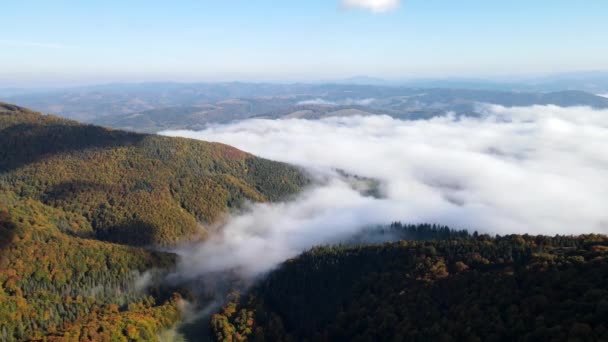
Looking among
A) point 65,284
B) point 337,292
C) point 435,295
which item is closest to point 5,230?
point 65,284

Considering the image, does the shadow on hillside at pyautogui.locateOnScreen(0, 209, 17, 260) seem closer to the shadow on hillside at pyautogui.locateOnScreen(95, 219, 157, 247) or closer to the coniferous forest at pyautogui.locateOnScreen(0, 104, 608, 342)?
the coniferous forest at pyautogui.locateOnScreen(0, 104, 608, 342)

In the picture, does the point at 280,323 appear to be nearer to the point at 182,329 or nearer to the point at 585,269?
the point at 182,329

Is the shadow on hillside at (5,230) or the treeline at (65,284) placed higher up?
the shadow on hillside at (5,230)

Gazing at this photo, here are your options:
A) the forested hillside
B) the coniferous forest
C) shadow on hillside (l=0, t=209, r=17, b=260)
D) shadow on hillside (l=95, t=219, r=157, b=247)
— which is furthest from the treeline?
shadow on hillside (l=95, t=219, r=157, b=247)

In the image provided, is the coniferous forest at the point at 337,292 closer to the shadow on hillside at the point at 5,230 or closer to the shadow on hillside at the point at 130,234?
the shadow on hillside at the point at 5,230

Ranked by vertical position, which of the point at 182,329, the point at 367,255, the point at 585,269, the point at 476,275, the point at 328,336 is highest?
the point at 585,269

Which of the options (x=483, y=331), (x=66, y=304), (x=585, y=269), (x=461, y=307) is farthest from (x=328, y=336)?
(x=66, y=304)

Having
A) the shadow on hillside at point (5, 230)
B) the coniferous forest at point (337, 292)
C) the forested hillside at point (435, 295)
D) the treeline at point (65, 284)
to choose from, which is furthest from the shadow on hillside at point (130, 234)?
the forested hillside at point (435, 295)

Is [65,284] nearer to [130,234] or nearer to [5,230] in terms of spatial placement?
[5,230]
